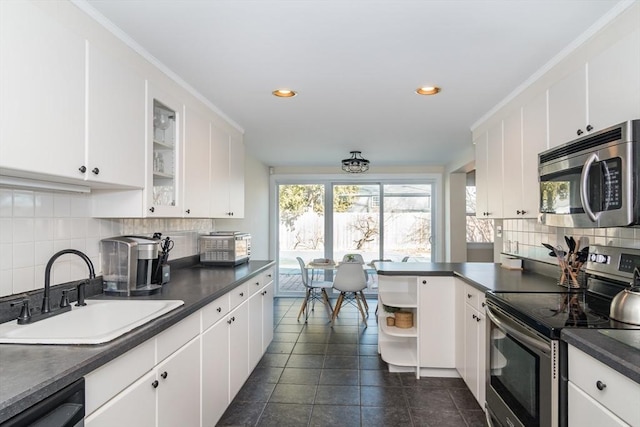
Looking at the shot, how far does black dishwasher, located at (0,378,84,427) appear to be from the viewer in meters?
0.92

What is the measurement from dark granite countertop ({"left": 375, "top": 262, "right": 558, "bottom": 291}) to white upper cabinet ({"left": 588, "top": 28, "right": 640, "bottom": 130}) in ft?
3.38

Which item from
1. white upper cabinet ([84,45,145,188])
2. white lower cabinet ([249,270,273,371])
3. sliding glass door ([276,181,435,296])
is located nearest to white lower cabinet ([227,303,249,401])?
white lower cabinet ([249,270,273,371])

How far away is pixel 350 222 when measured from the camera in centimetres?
633

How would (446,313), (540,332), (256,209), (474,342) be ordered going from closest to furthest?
1. (540,332)
2. (474,342)
3. (446,313)
4. (256,209)

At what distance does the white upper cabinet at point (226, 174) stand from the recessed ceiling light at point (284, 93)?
2.25 feet

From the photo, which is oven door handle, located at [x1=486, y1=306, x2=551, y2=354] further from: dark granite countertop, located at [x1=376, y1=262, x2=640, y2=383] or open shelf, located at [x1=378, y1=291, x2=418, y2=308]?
open shelf, located at [x1=378, y1=291, x2=418, y2=308]

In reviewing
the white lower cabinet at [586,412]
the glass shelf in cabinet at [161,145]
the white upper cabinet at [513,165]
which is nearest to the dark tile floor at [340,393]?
the white lower cabinet at [586,412]

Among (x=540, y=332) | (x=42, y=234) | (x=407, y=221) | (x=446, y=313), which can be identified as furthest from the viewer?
(x=407, y=221)

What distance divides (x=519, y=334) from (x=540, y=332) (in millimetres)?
197

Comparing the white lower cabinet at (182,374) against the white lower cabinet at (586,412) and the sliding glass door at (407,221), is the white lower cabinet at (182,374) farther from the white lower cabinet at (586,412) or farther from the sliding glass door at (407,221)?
the sliding glass door at (407,221)

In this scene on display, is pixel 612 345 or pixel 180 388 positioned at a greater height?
pixel 612 345

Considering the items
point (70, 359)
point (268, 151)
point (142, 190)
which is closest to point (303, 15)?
point (142, 190)

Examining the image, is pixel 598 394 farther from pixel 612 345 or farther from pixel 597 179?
pixel 597 179

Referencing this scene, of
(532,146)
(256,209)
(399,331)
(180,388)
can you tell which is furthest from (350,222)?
(180,388)
